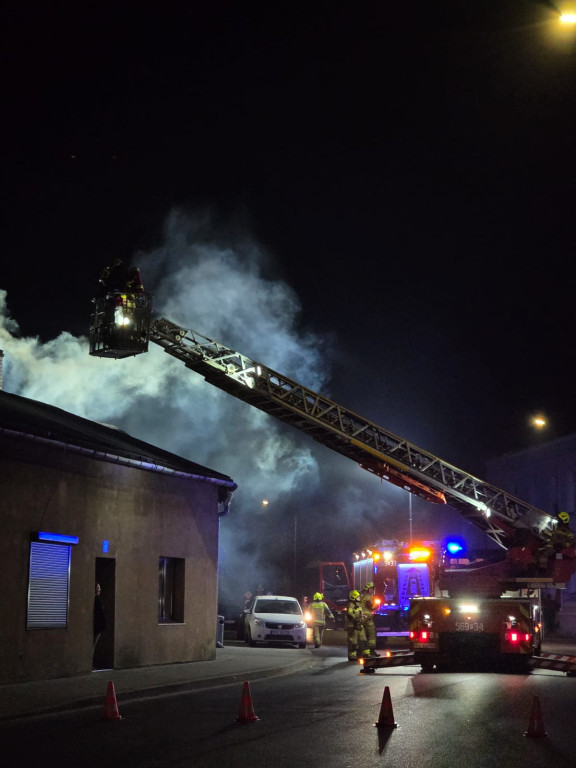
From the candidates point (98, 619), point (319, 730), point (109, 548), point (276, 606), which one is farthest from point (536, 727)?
point (276, 606)

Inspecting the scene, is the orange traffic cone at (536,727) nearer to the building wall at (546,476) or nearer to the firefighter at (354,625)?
the firefighter at (354,625)

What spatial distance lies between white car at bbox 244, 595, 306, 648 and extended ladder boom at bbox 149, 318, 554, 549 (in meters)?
6.51

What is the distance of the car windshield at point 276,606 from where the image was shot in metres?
27.9

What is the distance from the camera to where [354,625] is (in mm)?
20266

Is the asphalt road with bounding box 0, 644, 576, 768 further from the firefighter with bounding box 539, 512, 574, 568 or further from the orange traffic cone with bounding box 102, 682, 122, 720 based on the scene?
the firefighter with bounding box 539, 512, 574, 568

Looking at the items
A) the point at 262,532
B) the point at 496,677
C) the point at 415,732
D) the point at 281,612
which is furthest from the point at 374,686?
the point at 262,532

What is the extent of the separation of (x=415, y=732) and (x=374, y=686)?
5.18m

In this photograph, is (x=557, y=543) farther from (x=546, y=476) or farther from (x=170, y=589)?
(x=546, y=476)

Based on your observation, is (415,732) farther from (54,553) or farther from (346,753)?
(54,553)

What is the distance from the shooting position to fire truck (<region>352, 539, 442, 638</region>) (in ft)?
84.7

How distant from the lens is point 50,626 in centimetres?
1638

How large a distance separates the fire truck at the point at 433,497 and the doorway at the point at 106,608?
393cm

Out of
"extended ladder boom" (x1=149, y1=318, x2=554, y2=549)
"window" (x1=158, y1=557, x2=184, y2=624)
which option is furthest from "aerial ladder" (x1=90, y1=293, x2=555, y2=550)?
"window" (x1=158, y1=557, x2=184, y2=624)

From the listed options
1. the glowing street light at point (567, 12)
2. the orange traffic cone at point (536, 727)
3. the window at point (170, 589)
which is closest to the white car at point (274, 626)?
the window at point (170, 589)
